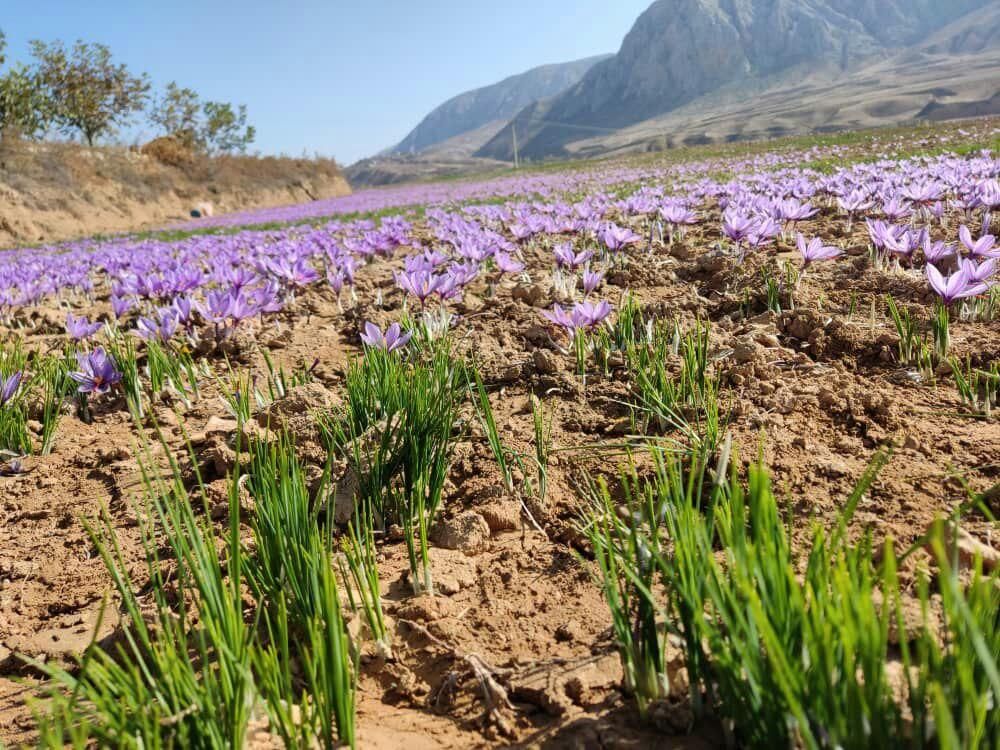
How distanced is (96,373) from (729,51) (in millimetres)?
194605

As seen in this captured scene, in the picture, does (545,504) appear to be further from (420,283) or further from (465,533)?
(420,283)

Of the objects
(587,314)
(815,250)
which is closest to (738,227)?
(815,250)

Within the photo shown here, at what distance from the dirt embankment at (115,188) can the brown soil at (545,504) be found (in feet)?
73.5

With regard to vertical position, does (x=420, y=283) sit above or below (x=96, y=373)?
above

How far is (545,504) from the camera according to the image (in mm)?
1857

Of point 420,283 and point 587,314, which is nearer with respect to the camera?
point 587,314

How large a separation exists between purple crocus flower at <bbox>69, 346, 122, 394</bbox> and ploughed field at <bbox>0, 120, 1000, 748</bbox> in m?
0.01

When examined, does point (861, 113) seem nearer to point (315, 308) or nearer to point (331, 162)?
point (331, 162)

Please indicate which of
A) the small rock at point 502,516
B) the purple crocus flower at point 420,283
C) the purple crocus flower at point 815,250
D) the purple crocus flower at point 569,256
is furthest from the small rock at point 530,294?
the small rock at point 502,516

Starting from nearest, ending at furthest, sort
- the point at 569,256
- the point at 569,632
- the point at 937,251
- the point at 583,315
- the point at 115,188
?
the point at 569,632 < the point at 583,315 < the point at 937,251 < the point at 569,256 < the point at 115,188

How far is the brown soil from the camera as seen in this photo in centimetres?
124

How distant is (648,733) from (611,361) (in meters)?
1.74

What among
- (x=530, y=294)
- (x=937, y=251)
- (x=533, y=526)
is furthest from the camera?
(x=530, y=294)

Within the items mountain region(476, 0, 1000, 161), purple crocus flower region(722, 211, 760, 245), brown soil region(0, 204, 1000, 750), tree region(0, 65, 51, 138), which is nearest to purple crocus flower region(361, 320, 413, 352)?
brown soil region(0, 204, 1000, 750)
